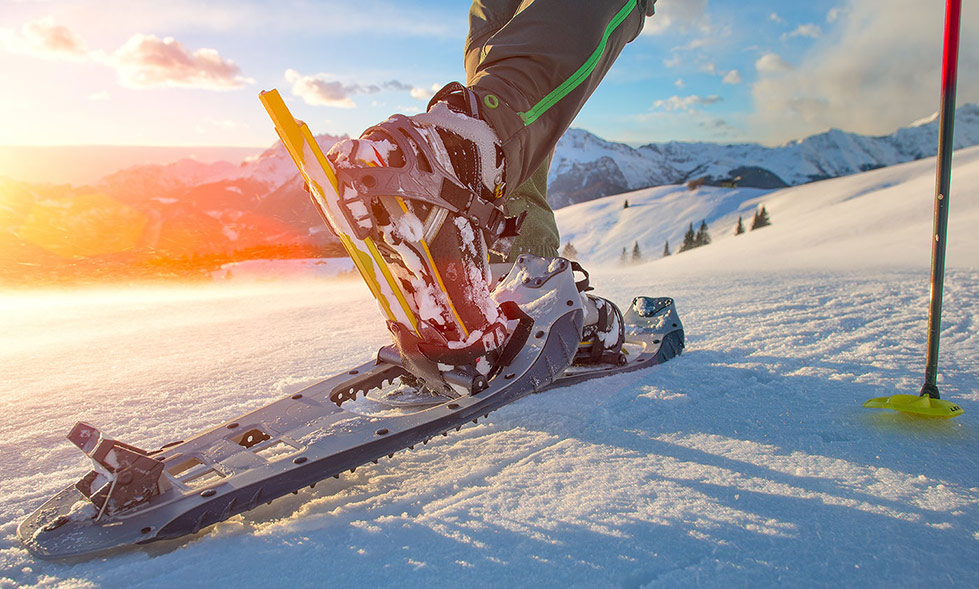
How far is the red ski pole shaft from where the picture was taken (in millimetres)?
1503

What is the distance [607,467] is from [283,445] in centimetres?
78

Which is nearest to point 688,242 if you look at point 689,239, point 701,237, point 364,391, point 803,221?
point 689,239

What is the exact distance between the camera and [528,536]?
958mm

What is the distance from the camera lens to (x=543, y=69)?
61.7 inches

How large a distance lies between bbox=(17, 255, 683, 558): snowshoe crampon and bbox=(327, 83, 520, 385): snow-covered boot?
0.11m

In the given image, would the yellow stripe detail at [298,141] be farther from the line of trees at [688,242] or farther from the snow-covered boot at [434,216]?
the line of trees at [688,242]

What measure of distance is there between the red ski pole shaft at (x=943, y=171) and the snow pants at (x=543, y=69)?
829mm

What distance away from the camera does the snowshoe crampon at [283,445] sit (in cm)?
100

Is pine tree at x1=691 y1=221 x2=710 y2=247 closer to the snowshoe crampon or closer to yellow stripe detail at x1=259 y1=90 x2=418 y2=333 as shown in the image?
the snowshoe crampon

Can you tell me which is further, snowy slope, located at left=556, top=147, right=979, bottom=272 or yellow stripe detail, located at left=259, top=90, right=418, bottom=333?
snowy slope, located at left=556, top=147, right=979, bottom=272

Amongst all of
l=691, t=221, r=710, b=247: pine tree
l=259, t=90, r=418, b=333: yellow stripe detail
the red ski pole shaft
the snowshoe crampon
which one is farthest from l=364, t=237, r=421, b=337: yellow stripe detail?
l=691, t=221, r=710, b=247: pine tree

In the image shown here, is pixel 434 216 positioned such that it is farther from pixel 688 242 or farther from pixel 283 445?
pixel 688 242

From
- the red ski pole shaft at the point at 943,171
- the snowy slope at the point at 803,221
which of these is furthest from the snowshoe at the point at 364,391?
the snowy slope at the point at 803,221

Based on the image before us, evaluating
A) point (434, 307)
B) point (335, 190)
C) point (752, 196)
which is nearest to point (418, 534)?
point (434, 307)
